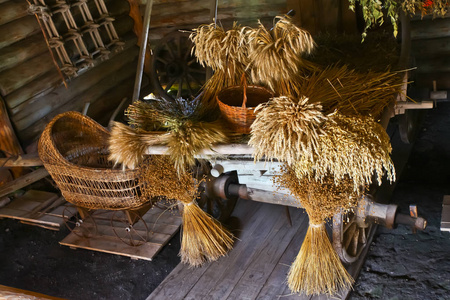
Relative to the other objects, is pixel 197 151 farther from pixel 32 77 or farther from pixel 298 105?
pixel 32 77

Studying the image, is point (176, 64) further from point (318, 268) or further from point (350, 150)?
point (350, 150)

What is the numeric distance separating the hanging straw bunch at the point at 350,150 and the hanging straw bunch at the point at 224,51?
802 mm

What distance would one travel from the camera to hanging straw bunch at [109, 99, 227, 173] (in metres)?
2.68

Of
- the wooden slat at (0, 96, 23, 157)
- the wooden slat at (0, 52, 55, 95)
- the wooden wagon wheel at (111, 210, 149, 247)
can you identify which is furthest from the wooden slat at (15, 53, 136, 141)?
the wooden wagon wheel at (111, 210, 149, 247)

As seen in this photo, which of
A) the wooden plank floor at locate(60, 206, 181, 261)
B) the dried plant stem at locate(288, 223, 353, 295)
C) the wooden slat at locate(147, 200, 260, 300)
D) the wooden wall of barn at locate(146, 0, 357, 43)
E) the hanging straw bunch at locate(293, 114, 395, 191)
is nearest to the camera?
the hanging straw bunch at locate(293, 114, 395, 191)

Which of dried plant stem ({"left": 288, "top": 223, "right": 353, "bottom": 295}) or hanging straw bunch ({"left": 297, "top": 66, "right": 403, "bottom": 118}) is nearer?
hanging straw bunch ({"left": 297, "top": 66, "right": 403, "bottom": 118})

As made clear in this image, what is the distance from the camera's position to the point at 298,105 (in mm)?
2391

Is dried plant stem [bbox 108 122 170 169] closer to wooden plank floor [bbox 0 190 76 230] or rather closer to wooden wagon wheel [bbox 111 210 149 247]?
wooden wagon wheel [bbox 111 210 149 247]

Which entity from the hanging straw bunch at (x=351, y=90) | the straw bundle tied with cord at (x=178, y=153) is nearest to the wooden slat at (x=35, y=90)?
the straw bundle tied with cord at (x=178, y=153)

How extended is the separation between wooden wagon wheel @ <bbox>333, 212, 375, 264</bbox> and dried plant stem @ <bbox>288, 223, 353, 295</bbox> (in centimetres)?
7

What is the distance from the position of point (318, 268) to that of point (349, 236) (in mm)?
357

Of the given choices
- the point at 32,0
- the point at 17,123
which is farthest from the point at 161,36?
the point at 17,123

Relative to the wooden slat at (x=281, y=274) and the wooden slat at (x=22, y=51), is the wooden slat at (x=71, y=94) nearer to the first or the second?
the wooden slat at (x=22, y=51)

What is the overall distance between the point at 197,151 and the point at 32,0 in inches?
107
